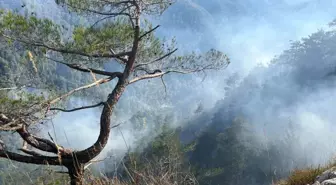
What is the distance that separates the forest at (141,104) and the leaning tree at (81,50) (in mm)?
17

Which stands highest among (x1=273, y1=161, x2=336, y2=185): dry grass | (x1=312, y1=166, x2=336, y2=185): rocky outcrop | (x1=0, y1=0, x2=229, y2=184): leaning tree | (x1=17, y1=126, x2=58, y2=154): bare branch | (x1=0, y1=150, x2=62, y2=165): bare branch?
(x1=0, y1=0, x2=229, y2=184): leaning tree

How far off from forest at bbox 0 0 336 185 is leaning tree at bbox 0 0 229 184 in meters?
0.02

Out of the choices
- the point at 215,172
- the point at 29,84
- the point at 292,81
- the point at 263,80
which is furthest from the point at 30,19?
the point at 263,80

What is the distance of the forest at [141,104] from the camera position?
3652mm

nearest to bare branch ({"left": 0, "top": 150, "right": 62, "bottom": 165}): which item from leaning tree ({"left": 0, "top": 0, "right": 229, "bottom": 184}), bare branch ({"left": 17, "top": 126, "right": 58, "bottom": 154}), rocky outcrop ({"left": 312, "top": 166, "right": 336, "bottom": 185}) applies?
leaning tree ({"left": 0, "top": 0, "right": 229, "bottom": 184})

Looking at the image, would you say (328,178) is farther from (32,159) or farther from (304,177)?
(32,159)

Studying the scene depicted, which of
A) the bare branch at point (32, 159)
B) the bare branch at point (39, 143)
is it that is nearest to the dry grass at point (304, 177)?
the bare branch at point (32, 159)

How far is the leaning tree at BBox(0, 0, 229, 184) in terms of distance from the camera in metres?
4.68

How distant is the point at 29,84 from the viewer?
5.32m

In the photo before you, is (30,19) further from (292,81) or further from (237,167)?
(292,81)

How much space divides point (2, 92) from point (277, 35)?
7921 cm

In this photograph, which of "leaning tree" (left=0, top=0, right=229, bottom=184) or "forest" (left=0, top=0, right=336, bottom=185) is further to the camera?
"leaning tree" (left=0, top=0, right=229, bottom=184)

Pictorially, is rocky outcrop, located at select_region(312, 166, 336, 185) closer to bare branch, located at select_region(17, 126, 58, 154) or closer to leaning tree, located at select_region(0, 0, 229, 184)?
leaning tree, located at select_region(0, 0, 229, 184)

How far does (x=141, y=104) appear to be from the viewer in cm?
6169
